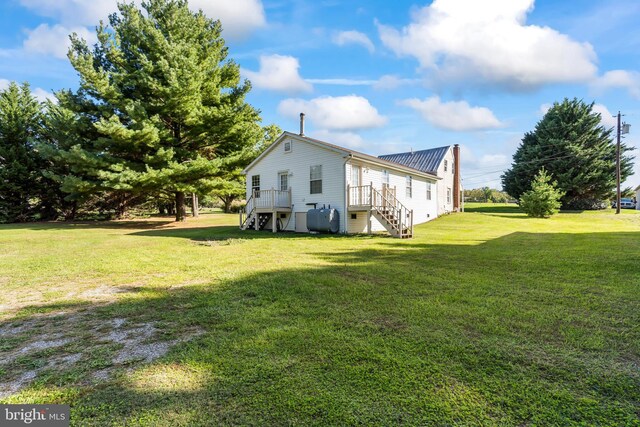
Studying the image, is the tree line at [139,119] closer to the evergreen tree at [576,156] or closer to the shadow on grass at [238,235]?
the shadow on grass at [238,235]

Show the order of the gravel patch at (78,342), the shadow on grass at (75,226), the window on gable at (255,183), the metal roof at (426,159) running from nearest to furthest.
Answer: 1. the gravel patch at (78,342)
2. the window on gable at (255,183)
3. the shadow on grass at (75,226)
4. the metal roof at (426,159)

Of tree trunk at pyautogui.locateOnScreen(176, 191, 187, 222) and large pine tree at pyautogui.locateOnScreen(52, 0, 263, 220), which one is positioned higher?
large pine tree at pyautogui.locateOnScreen(52, 0, 263, 220)

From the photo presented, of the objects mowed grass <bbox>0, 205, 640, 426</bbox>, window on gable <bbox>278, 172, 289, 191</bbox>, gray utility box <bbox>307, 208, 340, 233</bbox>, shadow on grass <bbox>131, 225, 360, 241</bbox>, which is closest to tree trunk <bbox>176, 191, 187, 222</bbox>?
shadow on grass <bbox>131, 225, 360, 241</bbox>

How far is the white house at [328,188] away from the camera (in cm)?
1398

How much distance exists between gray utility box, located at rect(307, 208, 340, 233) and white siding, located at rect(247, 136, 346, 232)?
267 mm

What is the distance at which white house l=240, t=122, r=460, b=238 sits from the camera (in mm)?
13984

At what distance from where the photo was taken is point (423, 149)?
26.2 meters

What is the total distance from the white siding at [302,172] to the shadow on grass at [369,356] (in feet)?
30.2

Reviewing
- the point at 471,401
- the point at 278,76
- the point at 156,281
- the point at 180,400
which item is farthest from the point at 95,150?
the point at 471,401

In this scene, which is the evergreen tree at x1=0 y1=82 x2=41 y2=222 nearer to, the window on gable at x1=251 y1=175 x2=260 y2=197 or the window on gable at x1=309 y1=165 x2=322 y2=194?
the window on gable at x1=251 y1=175 x2=260 y2=197

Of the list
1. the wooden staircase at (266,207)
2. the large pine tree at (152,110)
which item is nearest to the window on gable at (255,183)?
the wooden staircase at (266,207)

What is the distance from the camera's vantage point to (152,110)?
772 inches

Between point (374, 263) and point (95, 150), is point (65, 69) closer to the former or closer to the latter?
point (95, 150)

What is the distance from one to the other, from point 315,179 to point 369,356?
42.0 ft
